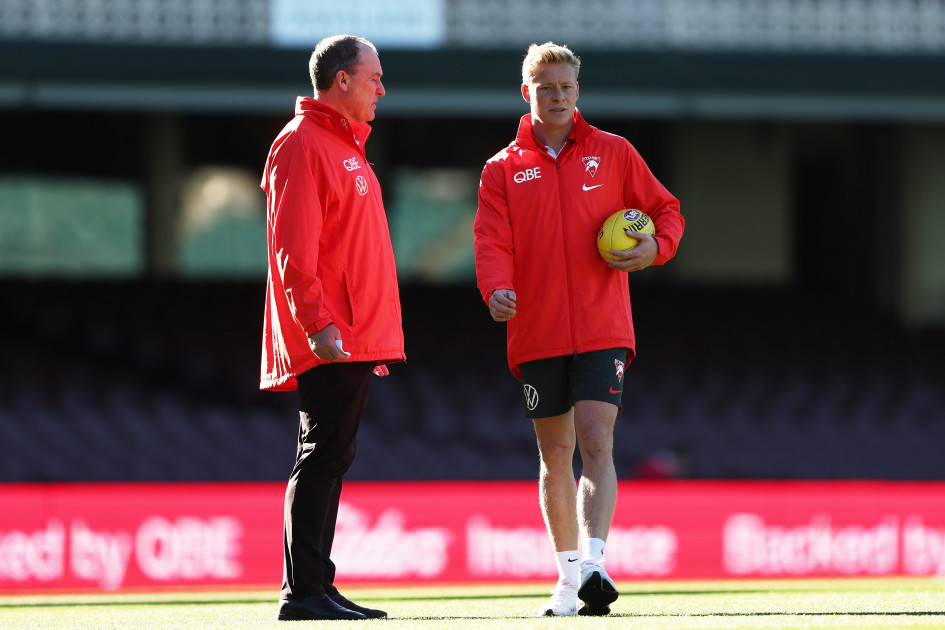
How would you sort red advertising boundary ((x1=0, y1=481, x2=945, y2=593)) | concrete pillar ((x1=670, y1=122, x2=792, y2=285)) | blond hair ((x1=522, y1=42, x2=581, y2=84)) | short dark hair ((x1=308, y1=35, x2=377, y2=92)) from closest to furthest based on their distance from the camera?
short dark hair ((x1=308, y1=35, x2=377, y2=92)), blond hair ((x1=522, y1=42, x2=581, y2=84)), red advertising boundary ((x1=0, y1=481, x2=945, y2=593)), concrete pillar ((x1=670, y1=122, x2=792, y2=285))

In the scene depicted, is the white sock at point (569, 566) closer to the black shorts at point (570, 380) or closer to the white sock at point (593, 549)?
the white sock at point (593, 549)

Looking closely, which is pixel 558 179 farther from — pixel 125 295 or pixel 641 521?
pixel 125 295

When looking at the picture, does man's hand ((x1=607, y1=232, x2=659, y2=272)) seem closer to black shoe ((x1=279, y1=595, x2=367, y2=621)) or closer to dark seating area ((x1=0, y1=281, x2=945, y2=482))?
black shoe ((x1=279, y1=595, x2=367, y2=621))

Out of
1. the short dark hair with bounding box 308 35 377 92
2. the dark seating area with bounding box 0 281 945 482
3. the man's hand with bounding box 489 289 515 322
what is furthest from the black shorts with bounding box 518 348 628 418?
the dark seating area with bounding box 0 281 945 482

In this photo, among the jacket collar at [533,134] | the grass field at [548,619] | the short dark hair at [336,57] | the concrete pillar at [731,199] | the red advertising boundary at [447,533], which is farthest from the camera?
the concrete pillar at [731,199]

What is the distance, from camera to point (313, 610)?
441cm

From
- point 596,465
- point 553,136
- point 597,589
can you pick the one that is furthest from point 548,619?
point 553,136

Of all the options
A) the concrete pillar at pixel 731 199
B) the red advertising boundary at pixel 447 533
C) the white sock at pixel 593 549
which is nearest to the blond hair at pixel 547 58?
the white sock at pixel 593 549

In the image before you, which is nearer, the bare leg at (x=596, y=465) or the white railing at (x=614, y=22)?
the bare leg at (x=596, y=465)

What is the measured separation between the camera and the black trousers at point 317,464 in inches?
175

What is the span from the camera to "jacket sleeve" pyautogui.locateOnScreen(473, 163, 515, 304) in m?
4.72

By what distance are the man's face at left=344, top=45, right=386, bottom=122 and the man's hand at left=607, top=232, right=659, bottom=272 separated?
3.14ft

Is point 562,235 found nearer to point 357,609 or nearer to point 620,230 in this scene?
point 620,230

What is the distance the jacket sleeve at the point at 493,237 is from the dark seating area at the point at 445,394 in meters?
7.65
